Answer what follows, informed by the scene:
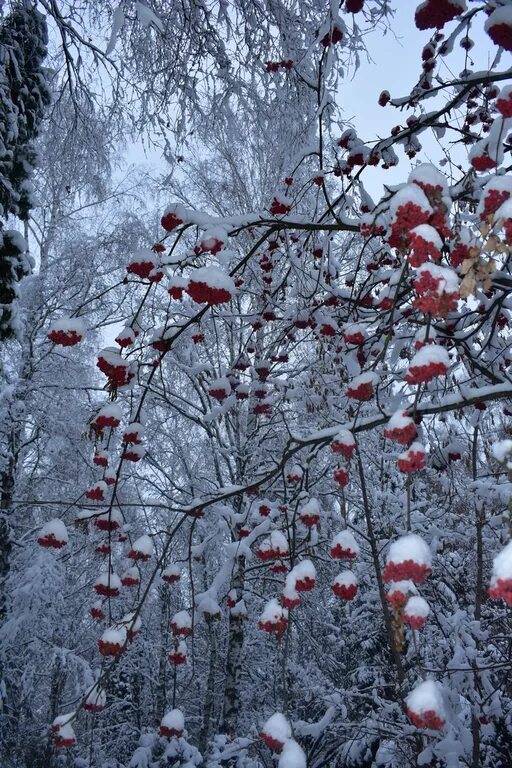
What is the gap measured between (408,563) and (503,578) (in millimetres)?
346

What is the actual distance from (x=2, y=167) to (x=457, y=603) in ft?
21.1

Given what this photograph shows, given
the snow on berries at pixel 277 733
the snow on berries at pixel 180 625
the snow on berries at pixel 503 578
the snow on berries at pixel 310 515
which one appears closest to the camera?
the snow on berries at pixel 503 578

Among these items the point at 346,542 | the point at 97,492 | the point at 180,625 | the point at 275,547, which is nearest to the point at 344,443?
the point at 346,542

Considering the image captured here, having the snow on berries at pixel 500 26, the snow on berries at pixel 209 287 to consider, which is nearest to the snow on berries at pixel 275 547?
the snow on berries at pixel 209 287

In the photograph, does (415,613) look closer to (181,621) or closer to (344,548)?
(344,548)

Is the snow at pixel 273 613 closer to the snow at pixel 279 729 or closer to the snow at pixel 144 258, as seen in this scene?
the snow at pixel 279 729

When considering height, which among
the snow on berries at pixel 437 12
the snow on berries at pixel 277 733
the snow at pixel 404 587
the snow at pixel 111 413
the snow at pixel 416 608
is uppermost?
the snow on berries at pixel 437 12

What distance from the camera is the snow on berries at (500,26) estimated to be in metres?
1.41

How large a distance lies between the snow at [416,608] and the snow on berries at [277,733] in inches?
28.0

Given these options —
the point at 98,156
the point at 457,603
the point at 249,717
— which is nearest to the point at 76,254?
the point at 98,156

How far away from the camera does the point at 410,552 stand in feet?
4.14

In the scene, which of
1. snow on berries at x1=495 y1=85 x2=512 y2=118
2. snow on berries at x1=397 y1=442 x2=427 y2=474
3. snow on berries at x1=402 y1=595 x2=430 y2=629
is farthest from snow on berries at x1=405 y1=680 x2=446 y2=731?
snow on berries at x1=495 y1=85 x2=512 y2=118

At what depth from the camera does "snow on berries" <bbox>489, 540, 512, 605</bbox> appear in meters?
0.89

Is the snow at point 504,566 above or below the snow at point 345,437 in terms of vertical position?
below
